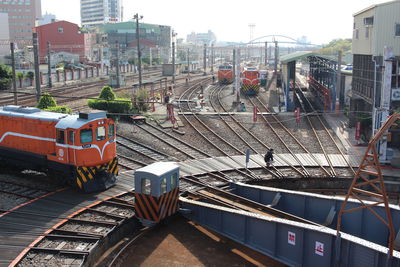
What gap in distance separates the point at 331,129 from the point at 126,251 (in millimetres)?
16522

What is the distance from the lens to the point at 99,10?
587 ft


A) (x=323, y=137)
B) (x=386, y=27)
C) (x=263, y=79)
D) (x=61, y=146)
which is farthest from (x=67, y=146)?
(x=263, y=79)

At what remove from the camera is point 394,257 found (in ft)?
26.0

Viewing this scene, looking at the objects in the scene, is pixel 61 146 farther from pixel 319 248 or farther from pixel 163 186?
pixel 319 248

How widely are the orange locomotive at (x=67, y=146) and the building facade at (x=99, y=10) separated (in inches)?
6696

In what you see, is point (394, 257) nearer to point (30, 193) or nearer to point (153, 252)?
point (153, 252)

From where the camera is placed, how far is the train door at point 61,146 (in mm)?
13414

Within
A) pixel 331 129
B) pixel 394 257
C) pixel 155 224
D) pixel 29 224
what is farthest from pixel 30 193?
pixel 331 129

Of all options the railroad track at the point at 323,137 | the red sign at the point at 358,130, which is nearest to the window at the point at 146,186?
the railroad track at the point at 323,137

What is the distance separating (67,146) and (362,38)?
59.1 ft

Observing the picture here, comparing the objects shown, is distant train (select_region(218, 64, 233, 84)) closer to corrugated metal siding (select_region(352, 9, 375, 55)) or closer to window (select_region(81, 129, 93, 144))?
corrugated metal siding (select_region(352, 9, 375, 55))

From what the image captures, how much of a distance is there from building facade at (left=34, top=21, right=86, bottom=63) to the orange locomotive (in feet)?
Result: 199

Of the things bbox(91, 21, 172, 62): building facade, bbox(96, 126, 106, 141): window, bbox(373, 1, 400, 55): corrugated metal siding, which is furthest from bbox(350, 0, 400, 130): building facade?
bbox(91, 21, 172, 62): building facade

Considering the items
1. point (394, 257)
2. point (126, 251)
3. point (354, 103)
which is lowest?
point (126, 251)
